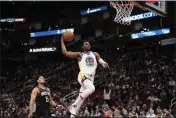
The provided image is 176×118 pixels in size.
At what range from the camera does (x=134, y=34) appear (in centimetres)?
3027

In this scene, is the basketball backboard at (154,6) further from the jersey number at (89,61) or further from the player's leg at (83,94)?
the player's leg at (83,94)

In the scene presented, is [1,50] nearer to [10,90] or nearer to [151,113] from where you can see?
[10,90]

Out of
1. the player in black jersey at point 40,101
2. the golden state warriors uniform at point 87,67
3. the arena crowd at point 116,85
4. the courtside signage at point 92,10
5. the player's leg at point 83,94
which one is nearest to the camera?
the player in black jersey at point 40,101

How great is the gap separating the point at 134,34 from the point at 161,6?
18.3m

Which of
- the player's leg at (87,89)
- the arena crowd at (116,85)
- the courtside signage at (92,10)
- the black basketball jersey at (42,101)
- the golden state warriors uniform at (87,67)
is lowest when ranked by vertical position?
the arena crowd at (116,85)

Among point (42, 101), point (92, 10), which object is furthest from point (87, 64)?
point (92, 10)

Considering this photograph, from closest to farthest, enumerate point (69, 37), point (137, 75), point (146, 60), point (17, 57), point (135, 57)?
1. point (69, 37)
2. point (137, 75)
3. point (146, 60)
4. point (135, 57)
5. point (17, 57)

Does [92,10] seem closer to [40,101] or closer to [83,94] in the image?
[83,94]

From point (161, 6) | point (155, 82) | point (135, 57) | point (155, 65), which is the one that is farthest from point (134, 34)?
point (161, 6)

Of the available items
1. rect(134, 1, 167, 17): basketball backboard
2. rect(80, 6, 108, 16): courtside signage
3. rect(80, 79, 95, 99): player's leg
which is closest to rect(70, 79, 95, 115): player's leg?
rect(80, 79, 95, 99): player's leg

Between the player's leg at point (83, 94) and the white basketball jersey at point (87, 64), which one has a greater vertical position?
the white basketball jersey at point (87, 64)

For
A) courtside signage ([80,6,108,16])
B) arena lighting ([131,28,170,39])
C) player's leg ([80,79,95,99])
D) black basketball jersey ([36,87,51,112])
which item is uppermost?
courtside signage ([80,6,108,16])

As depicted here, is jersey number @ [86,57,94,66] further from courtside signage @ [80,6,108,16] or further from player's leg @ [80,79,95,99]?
courtside signage @ [80,6,108,16]

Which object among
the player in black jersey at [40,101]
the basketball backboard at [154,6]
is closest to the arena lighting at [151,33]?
the basketball backboard at [154,6]
